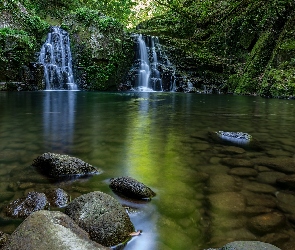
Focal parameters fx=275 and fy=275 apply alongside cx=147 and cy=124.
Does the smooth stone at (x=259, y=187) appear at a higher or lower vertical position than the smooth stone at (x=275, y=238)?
higher

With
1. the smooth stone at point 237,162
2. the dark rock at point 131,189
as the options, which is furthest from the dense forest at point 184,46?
the dark rock at point 131,189

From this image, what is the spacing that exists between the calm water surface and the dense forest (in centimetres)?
1046

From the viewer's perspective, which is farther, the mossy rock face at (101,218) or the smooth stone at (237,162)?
the smooth stone at (237,162)

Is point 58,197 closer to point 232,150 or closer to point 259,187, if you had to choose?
point 259,187

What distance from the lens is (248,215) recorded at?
2.15m

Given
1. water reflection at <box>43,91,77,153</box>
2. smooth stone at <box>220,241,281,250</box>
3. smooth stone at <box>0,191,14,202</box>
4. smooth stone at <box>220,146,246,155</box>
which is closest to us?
smooth stone at <box>220,241,281,250</box>

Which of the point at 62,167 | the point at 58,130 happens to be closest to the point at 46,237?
the point at 62,167

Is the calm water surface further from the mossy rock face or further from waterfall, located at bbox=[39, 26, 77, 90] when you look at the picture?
waterfall, located at bbox=[39, 26, 77, 90]

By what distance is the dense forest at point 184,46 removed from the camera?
15195 mm

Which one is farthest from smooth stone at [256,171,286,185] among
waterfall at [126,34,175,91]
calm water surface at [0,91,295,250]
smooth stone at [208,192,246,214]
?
waterfall at [126,34,175,91]

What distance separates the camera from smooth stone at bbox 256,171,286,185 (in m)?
2.79

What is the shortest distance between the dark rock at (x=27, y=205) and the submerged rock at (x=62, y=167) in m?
0.63

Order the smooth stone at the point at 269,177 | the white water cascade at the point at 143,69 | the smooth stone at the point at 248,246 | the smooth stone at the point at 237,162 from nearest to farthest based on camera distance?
the smooth stone at the point at 248,246 → the smooth stone at the point at 269,177 → the smooth stone at the point at 237,162 → the white water cascade at the point at 143,69

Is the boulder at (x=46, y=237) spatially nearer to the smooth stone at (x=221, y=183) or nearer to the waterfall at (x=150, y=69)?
the smooth stone at (x=221, y=183)
